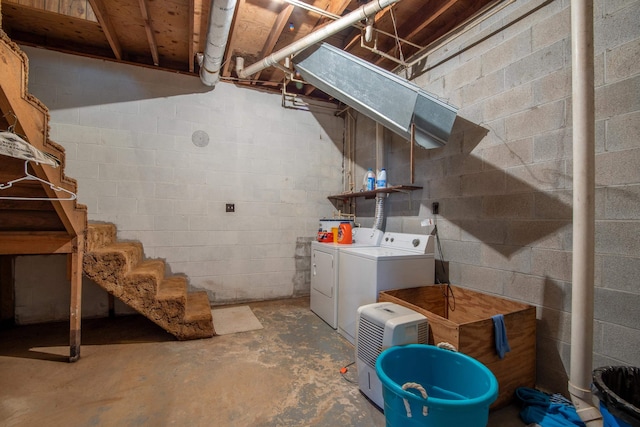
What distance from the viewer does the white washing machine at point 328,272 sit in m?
2.58

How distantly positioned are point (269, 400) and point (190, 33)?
9.59 ft

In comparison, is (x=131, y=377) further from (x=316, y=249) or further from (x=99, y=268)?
(x=316, y=249)

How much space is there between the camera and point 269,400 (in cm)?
162

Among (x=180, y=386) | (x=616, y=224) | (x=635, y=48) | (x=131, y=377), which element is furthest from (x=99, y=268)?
(x=635, y=48)

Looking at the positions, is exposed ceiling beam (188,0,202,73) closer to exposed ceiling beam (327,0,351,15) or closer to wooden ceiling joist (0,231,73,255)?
exposed ceiling beam (327,0,351,15)

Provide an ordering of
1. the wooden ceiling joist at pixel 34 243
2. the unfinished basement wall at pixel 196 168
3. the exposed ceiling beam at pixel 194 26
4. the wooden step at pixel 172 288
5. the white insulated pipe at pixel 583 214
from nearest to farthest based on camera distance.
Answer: the white insulated pipe at pixel 583 214, the wooden ceiling joist at pixel 34 243, the exposed ceiling beam at pixel 194 26, the wooden step at pixel 172 288, the unfinished basement wall at pixel 196 168

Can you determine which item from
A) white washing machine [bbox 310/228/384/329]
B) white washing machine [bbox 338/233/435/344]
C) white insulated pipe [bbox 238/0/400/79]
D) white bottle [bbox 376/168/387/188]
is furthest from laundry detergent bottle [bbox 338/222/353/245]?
white insulated pipe [bbox 238/0/400/79]

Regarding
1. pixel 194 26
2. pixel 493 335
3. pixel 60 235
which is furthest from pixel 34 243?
pixel 493 335

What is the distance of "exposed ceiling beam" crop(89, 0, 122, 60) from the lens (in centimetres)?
212

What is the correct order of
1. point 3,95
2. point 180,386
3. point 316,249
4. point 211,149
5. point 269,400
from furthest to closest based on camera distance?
1. point 211,149
2. point 316,249
3. point 180,386
4. point 269,400
5. point 3,95

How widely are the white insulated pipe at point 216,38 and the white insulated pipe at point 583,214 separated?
6.57 feet

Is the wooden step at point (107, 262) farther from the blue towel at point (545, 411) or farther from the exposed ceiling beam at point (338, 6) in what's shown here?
the blue towel at point (545, 411)

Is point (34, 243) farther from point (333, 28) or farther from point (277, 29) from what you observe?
point (333, 28)

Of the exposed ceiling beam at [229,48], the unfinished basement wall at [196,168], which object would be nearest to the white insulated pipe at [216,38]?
the exposed ceiling beam at [229,48]
